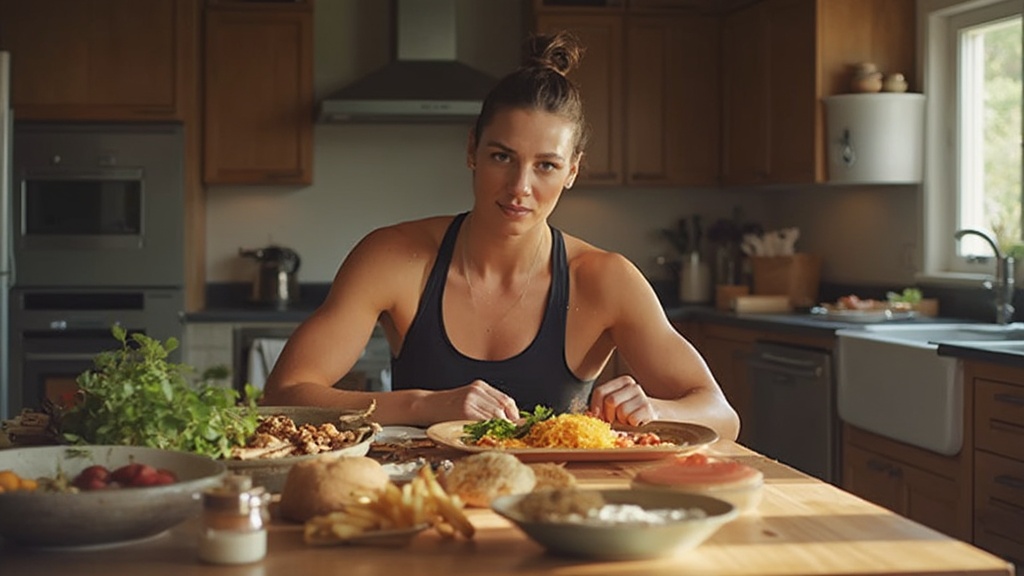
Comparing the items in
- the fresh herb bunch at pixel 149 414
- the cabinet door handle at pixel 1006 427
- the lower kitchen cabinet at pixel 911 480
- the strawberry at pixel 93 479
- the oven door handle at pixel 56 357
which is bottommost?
the lower kitchen cabinet at pixel 911 480

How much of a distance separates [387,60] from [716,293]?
72.7 inches

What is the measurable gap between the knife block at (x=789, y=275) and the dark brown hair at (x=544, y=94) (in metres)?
3.34

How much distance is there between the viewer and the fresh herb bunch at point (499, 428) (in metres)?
1.96

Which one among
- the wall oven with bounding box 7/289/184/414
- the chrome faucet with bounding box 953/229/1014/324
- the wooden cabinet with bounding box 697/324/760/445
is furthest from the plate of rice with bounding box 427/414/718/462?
the wall oven with bounding box 7/289/184/414

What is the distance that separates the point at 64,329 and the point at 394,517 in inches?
177

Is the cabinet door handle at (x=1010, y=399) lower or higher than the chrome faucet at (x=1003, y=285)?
lower

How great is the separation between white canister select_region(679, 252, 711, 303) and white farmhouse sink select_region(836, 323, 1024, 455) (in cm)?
172


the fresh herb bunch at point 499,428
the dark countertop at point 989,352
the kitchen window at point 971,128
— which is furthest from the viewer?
the kitchen window at point 971,128

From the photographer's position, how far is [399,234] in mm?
2652

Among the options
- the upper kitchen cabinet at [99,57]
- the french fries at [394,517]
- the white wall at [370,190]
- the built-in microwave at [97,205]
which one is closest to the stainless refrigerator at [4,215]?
the built-in microwave at [97,205]

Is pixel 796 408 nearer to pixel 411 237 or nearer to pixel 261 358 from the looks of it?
pixel 261 358

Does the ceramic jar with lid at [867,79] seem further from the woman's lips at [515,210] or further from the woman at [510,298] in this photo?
the woman's lips at [515,210]

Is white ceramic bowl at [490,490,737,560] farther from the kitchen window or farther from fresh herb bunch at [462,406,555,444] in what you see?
the kitchen window

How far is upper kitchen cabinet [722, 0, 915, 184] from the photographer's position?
17.3 ft
